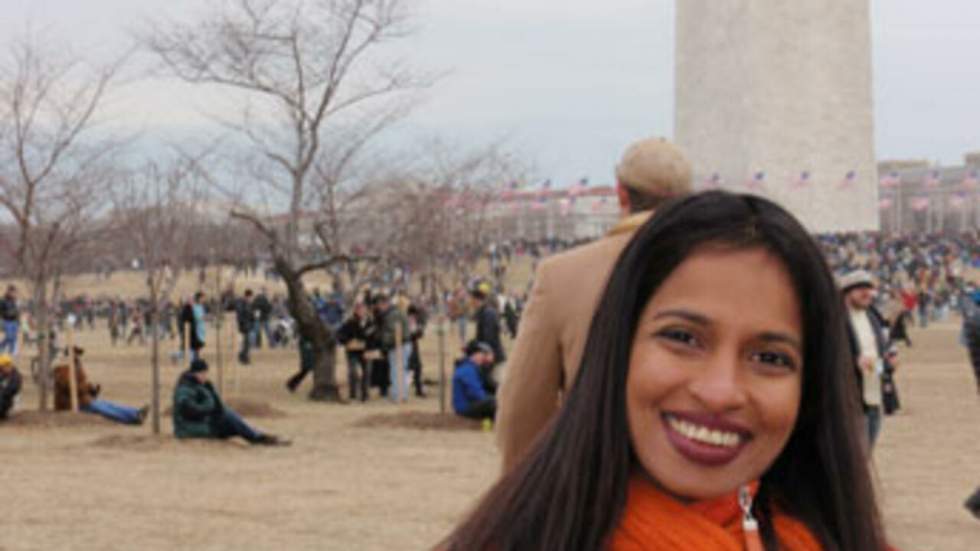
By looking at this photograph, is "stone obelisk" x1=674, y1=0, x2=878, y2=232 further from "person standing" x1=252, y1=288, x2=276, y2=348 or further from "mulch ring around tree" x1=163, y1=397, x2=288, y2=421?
A: "mulch ring around tree" x1=163, y1=397, x2=288, y2=421

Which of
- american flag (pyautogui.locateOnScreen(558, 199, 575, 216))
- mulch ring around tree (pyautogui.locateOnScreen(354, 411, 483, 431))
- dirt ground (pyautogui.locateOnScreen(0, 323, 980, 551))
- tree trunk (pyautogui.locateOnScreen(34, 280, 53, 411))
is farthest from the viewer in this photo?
american flag (pyautogui.locateOnScreen(558, 199, 575, 216))

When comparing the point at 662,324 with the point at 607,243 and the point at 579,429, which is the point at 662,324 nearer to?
the point at 579,429

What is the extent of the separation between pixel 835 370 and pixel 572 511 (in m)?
0.37

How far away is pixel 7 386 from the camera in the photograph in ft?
56.6

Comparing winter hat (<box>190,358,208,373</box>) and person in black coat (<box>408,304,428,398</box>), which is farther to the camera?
person in black coat (<box>408,304,428,398</box>)

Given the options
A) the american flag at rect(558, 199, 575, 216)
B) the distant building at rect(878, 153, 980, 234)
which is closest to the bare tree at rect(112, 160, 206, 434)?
the american flag at rect(558, 199, 575, 216)

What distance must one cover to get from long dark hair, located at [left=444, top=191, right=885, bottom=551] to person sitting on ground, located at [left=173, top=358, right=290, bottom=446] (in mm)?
12927

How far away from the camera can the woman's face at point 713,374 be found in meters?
1.87

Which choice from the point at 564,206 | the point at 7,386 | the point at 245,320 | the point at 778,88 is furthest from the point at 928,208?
the point at 7,386

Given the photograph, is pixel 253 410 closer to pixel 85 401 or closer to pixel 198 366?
pixel 85 401

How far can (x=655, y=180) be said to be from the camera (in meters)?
3.88

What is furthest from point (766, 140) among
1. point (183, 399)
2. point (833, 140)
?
point (183, 399)

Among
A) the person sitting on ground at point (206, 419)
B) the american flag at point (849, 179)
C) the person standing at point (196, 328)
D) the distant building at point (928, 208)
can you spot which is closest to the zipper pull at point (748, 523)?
the person sitting on ground at point (206, 419)

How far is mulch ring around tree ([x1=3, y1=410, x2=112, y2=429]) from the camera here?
1731cm
